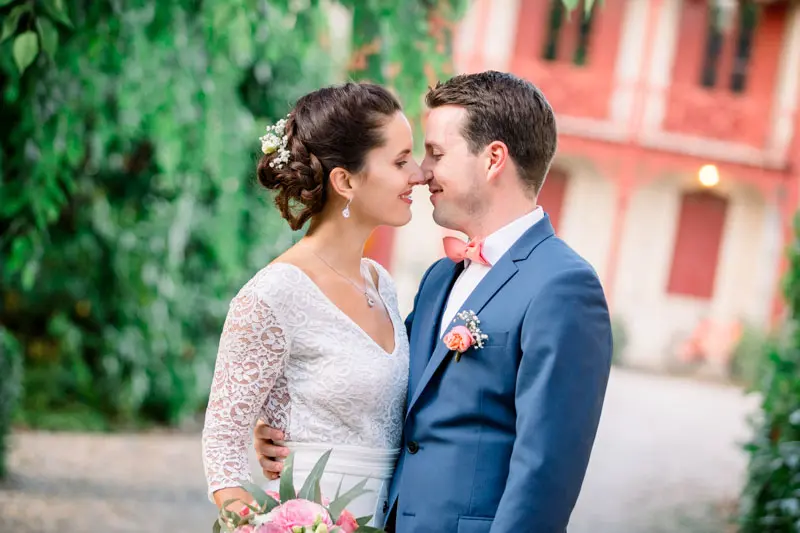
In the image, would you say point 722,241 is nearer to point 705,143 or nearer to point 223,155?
point 705,143

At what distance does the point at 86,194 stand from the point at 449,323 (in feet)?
22.4

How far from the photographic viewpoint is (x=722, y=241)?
18.5 m

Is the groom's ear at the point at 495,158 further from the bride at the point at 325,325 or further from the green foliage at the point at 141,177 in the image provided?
the green foliage at the point at 141,177

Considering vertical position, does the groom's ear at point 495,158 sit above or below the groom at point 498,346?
above

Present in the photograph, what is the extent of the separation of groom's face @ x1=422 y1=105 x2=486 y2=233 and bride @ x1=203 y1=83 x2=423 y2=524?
92 mm

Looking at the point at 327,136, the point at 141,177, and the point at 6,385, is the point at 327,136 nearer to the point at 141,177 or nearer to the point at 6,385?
the point at 6,385

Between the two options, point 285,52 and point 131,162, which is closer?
point 285,52

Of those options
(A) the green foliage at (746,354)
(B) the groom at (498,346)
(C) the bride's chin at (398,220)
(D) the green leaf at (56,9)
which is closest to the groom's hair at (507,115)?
(B) the groom at (498,346)

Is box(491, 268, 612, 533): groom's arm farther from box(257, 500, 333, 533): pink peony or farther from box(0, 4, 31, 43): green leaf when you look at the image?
box(0, 4, 31, 43): green leaf

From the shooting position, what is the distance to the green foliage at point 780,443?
555 centimetres

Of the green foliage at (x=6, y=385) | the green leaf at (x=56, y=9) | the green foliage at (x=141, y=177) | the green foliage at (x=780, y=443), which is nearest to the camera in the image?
the green leaf at (x=56, y=9)

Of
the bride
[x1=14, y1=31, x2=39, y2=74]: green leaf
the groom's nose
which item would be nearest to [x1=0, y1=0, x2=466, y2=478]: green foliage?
[x1=14, y1=31, x2=39, y2=74]: green leaf

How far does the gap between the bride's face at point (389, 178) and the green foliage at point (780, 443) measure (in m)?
3.43

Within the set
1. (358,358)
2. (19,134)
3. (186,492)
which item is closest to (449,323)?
(358,358)
